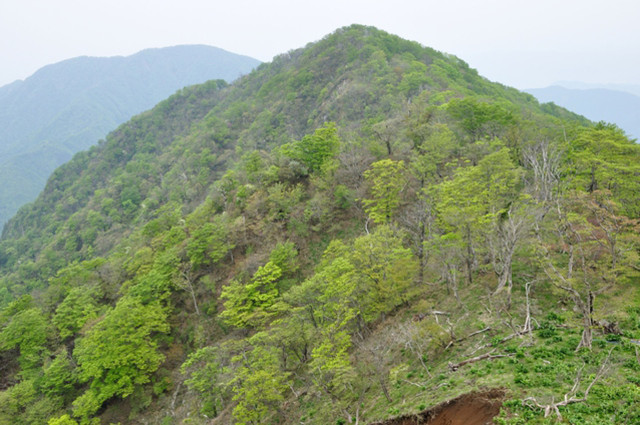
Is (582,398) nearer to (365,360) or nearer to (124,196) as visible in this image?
(365,360)

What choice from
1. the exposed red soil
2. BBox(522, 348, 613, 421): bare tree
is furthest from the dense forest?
the exposed red soil

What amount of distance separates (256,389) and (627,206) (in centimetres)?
2684

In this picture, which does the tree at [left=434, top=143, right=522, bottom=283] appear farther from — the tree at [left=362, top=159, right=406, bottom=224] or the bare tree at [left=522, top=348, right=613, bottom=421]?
the bare tree at [left=522, top=348, right=613, bottom=421]

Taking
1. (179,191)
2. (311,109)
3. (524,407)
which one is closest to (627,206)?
(524,407)

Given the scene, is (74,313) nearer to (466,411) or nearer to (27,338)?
(27,338)

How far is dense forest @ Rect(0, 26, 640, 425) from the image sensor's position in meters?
16.0

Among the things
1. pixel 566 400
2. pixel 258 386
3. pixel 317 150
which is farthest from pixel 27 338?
pixel 566 400

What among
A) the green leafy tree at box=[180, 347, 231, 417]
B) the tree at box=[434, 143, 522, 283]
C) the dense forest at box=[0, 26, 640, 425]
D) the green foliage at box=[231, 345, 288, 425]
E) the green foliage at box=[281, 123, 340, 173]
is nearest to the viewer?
the dense forest at box=[0, 26, 640, 425]

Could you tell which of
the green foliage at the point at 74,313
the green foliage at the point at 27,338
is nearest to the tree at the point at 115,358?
the green foliage at the point at 74,313

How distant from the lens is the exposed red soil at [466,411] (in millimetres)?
12570

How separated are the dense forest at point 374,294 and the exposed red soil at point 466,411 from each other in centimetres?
34

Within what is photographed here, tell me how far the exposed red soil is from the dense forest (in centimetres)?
34

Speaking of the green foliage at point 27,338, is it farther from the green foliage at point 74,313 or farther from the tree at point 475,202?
the tree at point 475,202

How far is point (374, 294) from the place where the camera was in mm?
23484
